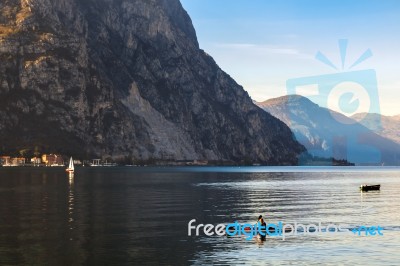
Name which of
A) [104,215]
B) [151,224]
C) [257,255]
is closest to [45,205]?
[104,215]

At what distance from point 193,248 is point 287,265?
13.5m

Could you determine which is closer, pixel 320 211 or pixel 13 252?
pixel 13 252

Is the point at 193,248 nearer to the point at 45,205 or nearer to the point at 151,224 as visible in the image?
the point at 151,224

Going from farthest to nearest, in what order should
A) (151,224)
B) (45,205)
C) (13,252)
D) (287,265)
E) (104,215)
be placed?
(45,205)
(104,215)
(151,224)
(13,252)
(287,265)

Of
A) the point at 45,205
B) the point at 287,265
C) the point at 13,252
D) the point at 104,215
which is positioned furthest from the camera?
the point at 45,205

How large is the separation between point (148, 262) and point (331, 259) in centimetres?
2020

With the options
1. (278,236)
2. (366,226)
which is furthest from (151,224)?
(366,226)

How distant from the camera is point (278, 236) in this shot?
3095 inches

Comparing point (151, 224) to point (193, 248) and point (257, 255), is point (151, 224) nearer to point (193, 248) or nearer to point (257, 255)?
point (193, 248)

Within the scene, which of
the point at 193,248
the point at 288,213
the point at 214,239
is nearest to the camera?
the point at 193,248

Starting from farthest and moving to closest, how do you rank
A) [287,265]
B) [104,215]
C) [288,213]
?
[288,213] < [104,215] < [287,265]

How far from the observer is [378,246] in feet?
236

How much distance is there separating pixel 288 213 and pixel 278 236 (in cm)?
3214

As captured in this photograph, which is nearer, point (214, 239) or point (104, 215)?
point (214, 239)
